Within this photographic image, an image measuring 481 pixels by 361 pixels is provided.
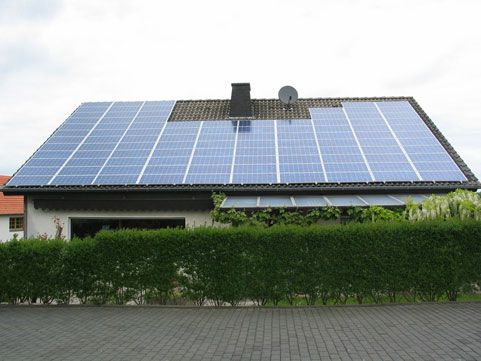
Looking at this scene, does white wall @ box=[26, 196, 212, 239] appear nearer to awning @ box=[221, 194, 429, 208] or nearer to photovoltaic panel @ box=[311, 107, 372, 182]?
awning @ box=[221, 194, 429, 208]

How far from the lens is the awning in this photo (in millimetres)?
12914

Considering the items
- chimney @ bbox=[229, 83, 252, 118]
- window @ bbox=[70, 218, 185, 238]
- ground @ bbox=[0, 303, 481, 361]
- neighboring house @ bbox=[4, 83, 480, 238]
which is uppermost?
chimney @ bbox=[229, 83, 252, 118]

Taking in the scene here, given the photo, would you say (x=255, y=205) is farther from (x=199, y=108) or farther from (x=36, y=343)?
(x=199, y=108)

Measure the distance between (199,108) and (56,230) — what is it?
8460 millimetres

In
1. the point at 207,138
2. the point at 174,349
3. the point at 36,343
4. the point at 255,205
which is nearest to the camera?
the point at 174,349

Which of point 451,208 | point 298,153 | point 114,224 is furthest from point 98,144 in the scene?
point 451,208

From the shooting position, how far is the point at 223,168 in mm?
15164

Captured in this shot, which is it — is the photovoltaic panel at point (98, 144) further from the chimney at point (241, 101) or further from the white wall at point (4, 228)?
the white wall at point (4, 228)

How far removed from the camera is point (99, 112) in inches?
789

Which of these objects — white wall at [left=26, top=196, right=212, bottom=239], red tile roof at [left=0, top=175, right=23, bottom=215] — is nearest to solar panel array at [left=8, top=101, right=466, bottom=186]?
white wall at [left=26, top=196, right=212, bottom=239]

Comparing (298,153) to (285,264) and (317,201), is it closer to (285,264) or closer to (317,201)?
(317,201)

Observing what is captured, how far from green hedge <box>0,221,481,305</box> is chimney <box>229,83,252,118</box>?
9.60m

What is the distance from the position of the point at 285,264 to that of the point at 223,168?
580cm

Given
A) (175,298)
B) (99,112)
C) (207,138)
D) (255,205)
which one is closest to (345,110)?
(207,138)
